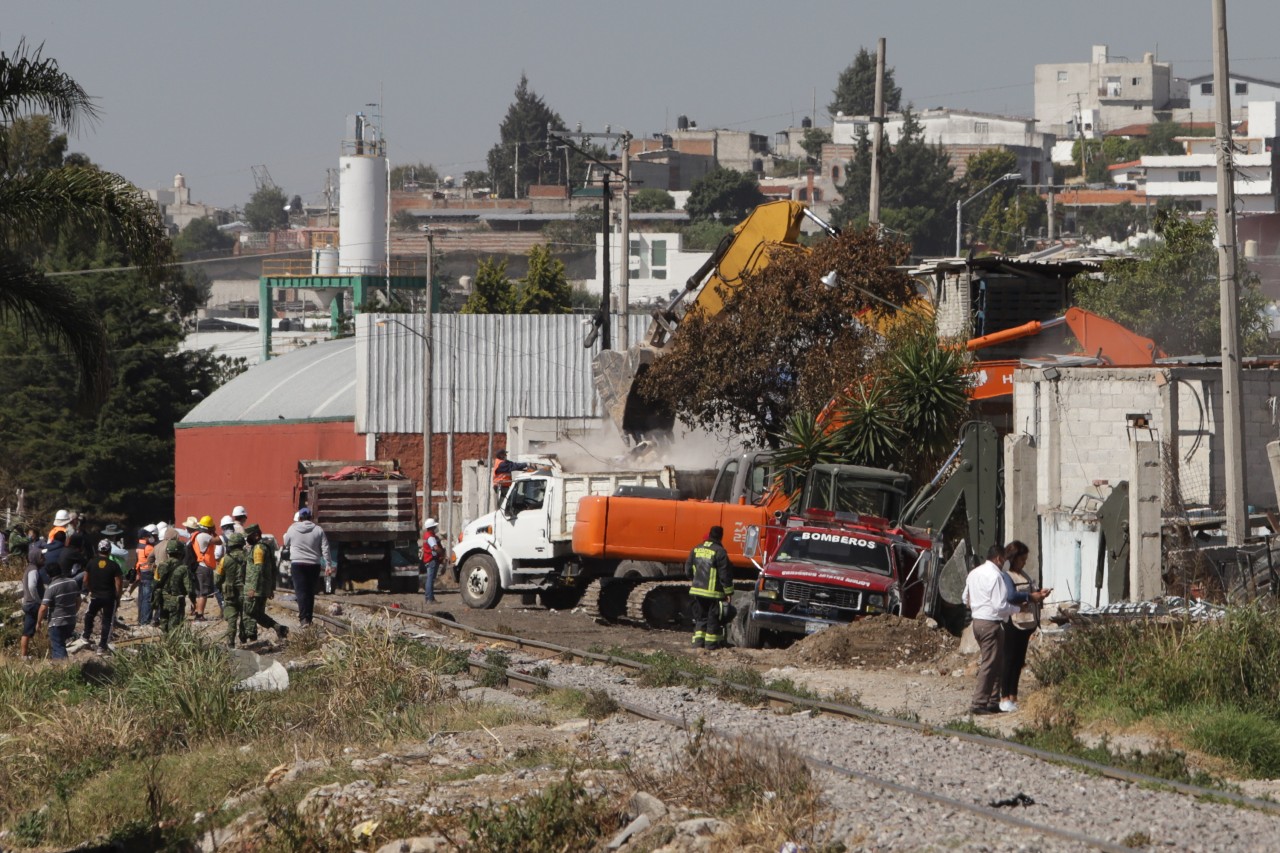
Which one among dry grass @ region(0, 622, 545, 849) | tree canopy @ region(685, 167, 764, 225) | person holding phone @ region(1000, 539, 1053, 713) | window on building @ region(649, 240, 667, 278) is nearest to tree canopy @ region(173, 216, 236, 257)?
tree canopy @ region(685, 167, 764, 225)

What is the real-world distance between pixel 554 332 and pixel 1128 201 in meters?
82.3

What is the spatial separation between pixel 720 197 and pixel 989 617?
426 feet

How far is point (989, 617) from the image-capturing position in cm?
1547

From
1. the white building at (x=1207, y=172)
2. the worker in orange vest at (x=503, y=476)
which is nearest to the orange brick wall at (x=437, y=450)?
the worker in orange vest at (x=503, y=476)

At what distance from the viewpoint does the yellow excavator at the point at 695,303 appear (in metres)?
32.4

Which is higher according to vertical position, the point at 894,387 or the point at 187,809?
the point at 894,387

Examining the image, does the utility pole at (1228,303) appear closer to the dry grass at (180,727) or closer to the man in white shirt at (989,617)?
the man in white shirt at (989,617)

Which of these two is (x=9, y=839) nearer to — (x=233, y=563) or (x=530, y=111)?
(x=233, y=563)

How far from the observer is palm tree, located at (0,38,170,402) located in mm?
20094

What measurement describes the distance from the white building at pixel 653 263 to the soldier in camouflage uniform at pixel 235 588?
8951 centimetres

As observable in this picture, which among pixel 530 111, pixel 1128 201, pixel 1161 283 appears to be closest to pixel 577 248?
pixel 1128 201

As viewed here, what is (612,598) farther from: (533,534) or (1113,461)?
(1113,461)

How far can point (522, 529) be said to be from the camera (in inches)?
1108

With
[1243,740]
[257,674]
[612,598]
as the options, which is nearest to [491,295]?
[612,598]
